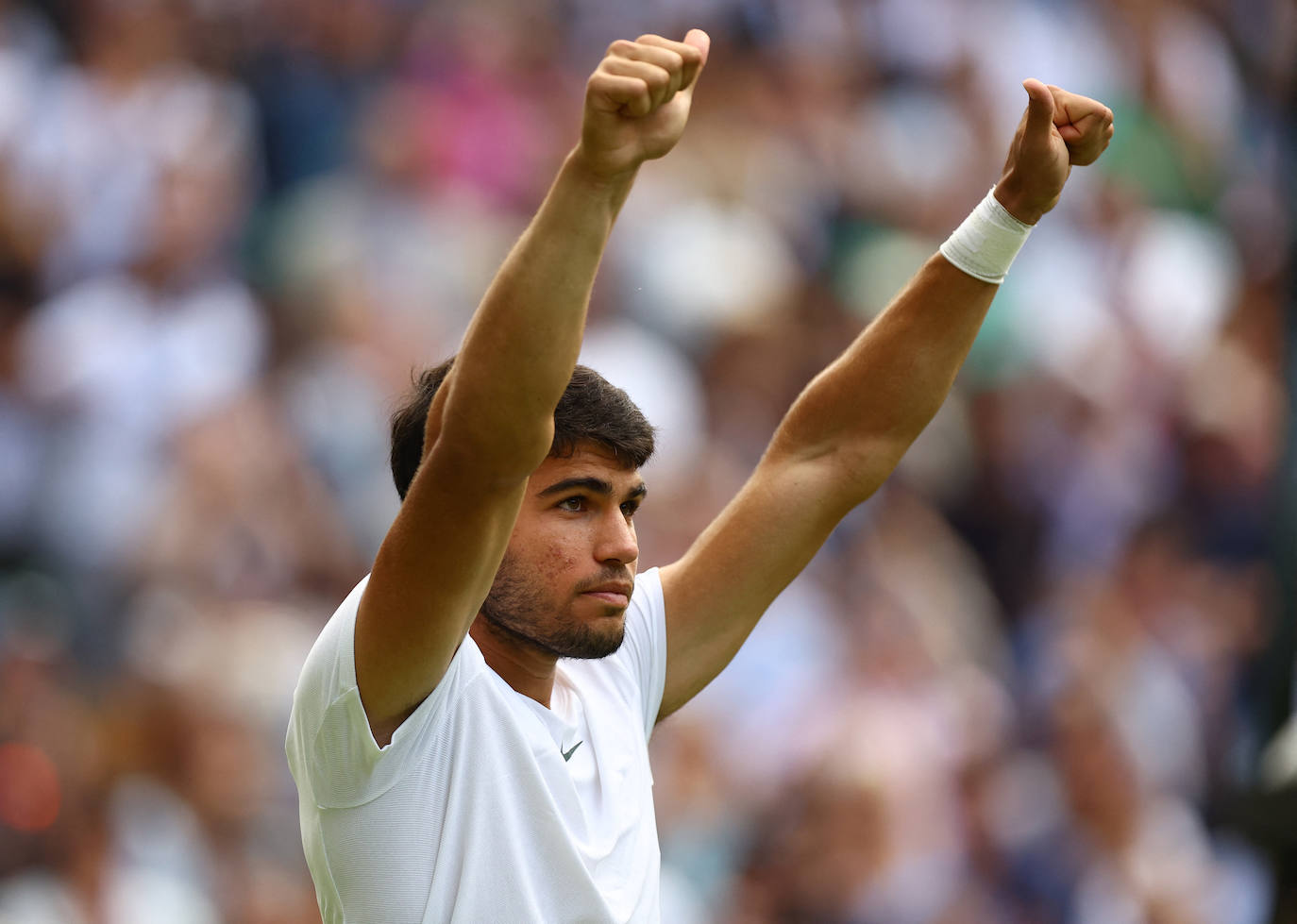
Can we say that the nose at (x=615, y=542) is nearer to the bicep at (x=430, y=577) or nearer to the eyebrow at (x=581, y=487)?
the eyebrow at (x=581, y=487)

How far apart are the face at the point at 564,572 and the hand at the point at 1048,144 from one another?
39.2 inches

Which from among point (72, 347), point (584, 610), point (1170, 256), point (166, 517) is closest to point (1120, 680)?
point (1170, 256)

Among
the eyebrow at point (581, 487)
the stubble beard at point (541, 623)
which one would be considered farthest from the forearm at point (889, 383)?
the stubble beard at point (541, 623)

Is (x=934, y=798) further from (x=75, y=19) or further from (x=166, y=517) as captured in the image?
(x=75, y=19)

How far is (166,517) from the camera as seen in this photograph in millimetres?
6277

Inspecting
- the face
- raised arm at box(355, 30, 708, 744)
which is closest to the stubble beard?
the face

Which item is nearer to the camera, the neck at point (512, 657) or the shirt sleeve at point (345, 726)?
the shirt sleeve at point (345, 726)

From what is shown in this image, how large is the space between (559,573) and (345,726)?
17.4 inches

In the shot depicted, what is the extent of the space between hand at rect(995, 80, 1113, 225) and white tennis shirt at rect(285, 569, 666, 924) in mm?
1309

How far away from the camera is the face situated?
2.61 meters

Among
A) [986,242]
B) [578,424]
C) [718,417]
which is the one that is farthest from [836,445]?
[718,417]

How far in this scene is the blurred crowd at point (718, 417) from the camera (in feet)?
20.1

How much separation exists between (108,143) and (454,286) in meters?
1.57

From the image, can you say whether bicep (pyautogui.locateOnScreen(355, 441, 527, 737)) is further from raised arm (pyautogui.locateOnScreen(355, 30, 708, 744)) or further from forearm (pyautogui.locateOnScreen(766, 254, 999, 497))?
forearm (pyautogui.locateOnScreen(766, 254, 999, 497))
